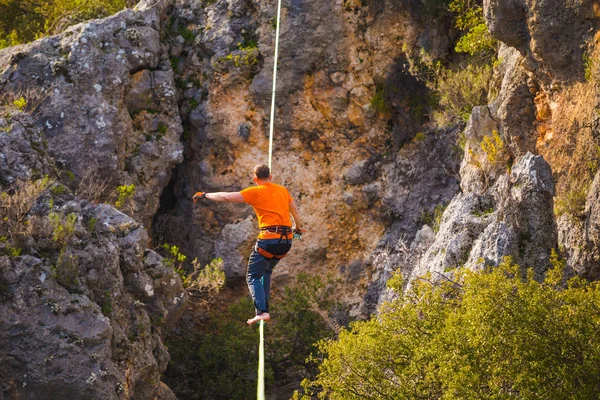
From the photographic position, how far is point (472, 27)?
18.6 metres

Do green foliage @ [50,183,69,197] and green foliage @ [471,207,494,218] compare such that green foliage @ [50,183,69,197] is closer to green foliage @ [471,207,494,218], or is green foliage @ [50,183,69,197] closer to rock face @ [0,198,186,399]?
rock face @ [0,198,186,399]

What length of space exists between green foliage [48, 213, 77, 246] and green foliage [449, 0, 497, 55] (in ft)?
26.9

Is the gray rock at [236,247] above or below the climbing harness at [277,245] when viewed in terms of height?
below

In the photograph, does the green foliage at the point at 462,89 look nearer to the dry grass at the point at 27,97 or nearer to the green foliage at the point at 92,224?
the green foliage at the point at 92,224

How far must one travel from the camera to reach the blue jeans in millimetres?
12977

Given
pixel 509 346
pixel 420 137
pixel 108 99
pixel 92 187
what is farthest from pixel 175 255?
pixel 509 346

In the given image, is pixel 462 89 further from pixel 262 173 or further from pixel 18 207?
pixel 18 207

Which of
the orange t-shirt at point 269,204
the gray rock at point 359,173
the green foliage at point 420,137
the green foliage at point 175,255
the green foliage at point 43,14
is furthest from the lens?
the green foliage at point 43,14

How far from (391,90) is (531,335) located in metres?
10.0

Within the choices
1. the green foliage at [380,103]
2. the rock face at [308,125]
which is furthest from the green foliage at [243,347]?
the green foliage at [380,103]

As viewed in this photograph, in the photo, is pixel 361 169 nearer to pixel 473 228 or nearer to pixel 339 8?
pixel 339 8

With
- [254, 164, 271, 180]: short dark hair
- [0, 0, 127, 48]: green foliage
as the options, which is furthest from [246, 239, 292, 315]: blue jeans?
[0, 0, 127, 48]: green foliage

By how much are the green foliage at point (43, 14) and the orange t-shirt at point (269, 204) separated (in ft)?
36.9

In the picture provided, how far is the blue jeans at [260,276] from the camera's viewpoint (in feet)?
42.6
